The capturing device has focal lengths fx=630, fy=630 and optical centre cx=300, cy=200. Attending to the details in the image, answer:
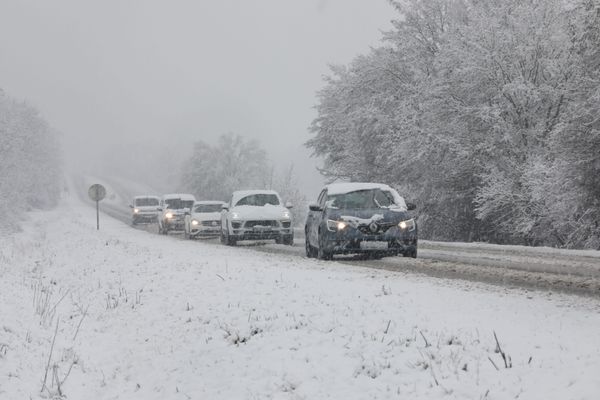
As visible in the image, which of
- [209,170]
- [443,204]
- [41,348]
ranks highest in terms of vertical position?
[209,170]

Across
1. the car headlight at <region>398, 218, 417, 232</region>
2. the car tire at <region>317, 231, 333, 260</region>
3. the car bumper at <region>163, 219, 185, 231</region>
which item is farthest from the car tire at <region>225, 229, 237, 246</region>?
the car bumper at <region>163, 219, 185, 231</region>

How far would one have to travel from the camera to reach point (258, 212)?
2073cm

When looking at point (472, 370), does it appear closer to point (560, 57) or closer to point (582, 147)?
point (582, 147)

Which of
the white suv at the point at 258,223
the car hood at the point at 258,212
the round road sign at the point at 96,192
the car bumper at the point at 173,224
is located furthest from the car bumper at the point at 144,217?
the car hood at the point at 258,212

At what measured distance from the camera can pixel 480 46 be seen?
80.9 feet

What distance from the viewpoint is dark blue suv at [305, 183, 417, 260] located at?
13258mm

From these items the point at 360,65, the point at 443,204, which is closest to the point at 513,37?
the point at 443,204

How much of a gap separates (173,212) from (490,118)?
55.0 feet

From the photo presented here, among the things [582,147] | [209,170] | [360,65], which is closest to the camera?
[582,147]

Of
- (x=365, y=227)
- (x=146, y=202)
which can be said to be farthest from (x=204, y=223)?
(x=146, y=202)

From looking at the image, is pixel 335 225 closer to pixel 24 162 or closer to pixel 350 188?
pixel 350 188

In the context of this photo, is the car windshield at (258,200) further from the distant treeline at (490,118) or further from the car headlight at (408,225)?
the car headlight at (408,225)

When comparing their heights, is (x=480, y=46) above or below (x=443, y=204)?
above

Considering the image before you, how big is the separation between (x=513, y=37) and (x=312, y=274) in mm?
17666
